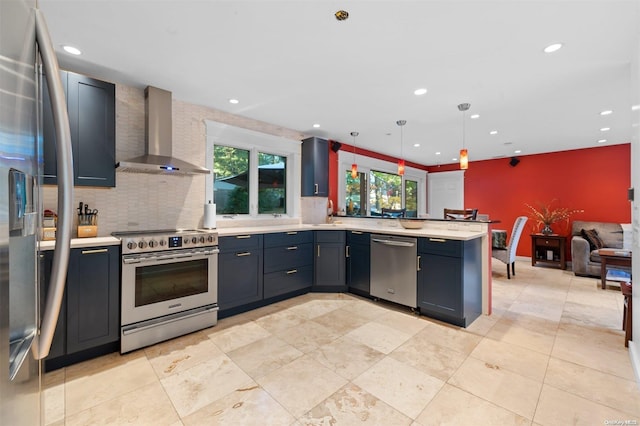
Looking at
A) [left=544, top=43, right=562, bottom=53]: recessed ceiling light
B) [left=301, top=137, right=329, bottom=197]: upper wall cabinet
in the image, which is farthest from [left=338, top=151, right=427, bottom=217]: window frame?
[left=544, top=43, right=562, bottom=53]: recessed ceiling light

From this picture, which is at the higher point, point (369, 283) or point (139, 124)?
point (139, 124)

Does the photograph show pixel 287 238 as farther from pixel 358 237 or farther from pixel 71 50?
pixel 71 50

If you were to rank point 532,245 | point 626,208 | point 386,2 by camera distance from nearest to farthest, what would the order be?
point 386,2 → point 626,208 → point 532,245

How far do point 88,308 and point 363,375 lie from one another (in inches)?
85.9

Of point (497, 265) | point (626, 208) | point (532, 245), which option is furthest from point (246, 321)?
point (626, 208)

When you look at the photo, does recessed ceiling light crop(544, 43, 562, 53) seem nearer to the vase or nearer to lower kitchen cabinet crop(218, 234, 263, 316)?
lower kitchen cabinet crop(218, 234, 263, 316)

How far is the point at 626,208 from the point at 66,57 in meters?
8.46

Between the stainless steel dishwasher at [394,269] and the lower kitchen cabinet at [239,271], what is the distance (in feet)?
4.66

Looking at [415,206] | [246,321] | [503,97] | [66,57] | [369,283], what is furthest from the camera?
[415,206]

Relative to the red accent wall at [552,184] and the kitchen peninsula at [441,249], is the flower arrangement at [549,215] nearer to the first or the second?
the red accent wall at [552,184]

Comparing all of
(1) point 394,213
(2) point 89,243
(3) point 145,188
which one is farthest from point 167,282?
(1) point 394,213

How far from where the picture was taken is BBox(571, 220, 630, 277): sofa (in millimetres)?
4660

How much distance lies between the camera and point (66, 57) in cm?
234

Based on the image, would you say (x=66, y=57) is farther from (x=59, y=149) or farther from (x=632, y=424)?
(x=632, y=424)
